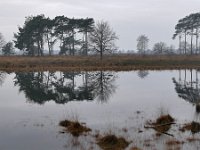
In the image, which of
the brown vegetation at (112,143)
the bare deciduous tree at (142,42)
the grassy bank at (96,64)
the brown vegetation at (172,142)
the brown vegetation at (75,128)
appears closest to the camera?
the brown vegetation at (112,143)

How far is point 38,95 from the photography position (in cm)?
3550

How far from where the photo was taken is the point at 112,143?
15.9 metres

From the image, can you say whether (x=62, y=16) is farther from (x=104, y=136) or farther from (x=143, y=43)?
(x=104, y=136)

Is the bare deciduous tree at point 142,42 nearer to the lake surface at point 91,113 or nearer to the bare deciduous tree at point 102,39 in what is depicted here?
the bare deciduous tree at point 102,39

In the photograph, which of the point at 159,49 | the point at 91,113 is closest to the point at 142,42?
the point at 159,49

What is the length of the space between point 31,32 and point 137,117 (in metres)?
85.8

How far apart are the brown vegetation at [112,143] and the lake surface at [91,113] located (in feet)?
1.22

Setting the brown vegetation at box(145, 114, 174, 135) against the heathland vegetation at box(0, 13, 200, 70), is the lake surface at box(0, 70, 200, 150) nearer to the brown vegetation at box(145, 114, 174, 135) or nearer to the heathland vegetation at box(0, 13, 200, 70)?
the brown vegetation at box(145, 114, 174, 135)

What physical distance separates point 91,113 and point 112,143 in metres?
8.55

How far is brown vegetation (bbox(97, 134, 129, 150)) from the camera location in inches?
604

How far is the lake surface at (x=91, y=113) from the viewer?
16.5m

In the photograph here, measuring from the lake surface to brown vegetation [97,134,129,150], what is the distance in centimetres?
37

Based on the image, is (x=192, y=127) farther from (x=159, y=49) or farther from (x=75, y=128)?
(x=159, y=49)

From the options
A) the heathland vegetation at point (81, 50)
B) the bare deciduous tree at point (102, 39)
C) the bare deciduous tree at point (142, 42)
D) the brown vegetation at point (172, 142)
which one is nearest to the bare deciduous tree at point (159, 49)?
the heathland vegetation at point (81, 50)
